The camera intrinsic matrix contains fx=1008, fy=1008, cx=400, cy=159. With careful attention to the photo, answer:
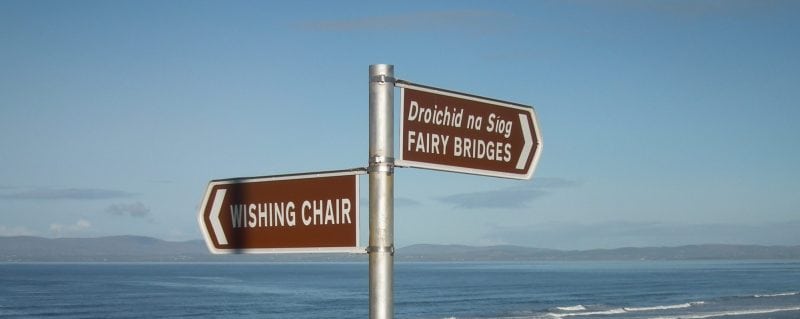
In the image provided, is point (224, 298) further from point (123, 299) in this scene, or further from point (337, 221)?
point (337, 221)

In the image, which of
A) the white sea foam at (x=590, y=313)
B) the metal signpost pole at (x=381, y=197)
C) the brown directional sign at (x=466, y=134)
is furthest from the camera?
the white sea foam at (x=590, y=313)

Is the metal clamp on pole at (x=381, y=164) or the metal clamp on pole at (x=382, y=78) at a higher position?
the metal clamp on pole at (x=382, y=78)

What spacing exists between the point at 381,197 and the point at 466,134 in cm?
49

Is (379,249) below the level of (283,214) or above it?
below

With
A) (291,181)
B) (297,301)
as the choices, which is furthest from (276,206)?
(297,301)

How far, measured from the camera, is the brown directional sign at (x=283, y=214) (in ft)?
11.6

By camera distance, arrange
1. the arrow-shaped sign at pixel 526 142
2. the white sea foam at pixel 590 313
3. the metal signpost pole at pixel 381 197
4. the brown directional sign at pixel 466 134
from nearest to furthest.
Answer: the metal signpost pole at pixel 381 197
the brown directional sign at pixel 466 134
the arrow-shaped sign at pixel 526 142
the white sea foam at pixel 590 313

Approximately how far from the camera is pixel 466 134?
12.1 feet

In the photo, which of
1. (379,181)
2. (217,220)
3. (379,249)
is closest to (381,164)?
(379,181)

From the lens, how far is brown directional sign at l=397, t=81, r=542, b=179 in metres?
3.51

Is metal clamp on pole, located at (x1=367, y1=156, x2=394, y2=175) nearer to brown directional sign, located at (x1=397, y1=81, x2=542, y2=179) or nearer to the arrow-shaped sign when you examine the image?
brown directional sign, located at (x1=397, y1=81, x2=542, y2=179)

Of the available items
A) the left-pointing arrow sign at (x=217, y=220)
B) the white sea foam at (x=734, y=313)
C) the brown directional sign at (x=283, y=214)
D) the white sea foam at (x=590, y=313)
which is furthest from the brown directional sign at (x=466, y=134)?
the white sea foam at (x=590, y=313)

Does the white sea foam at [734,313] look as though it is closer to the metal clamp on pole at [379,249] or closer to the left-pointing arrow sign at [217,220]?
the left-pointing arrow sign at [217,220]

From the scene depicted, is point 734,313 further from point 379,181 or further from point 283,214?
point 379,181
